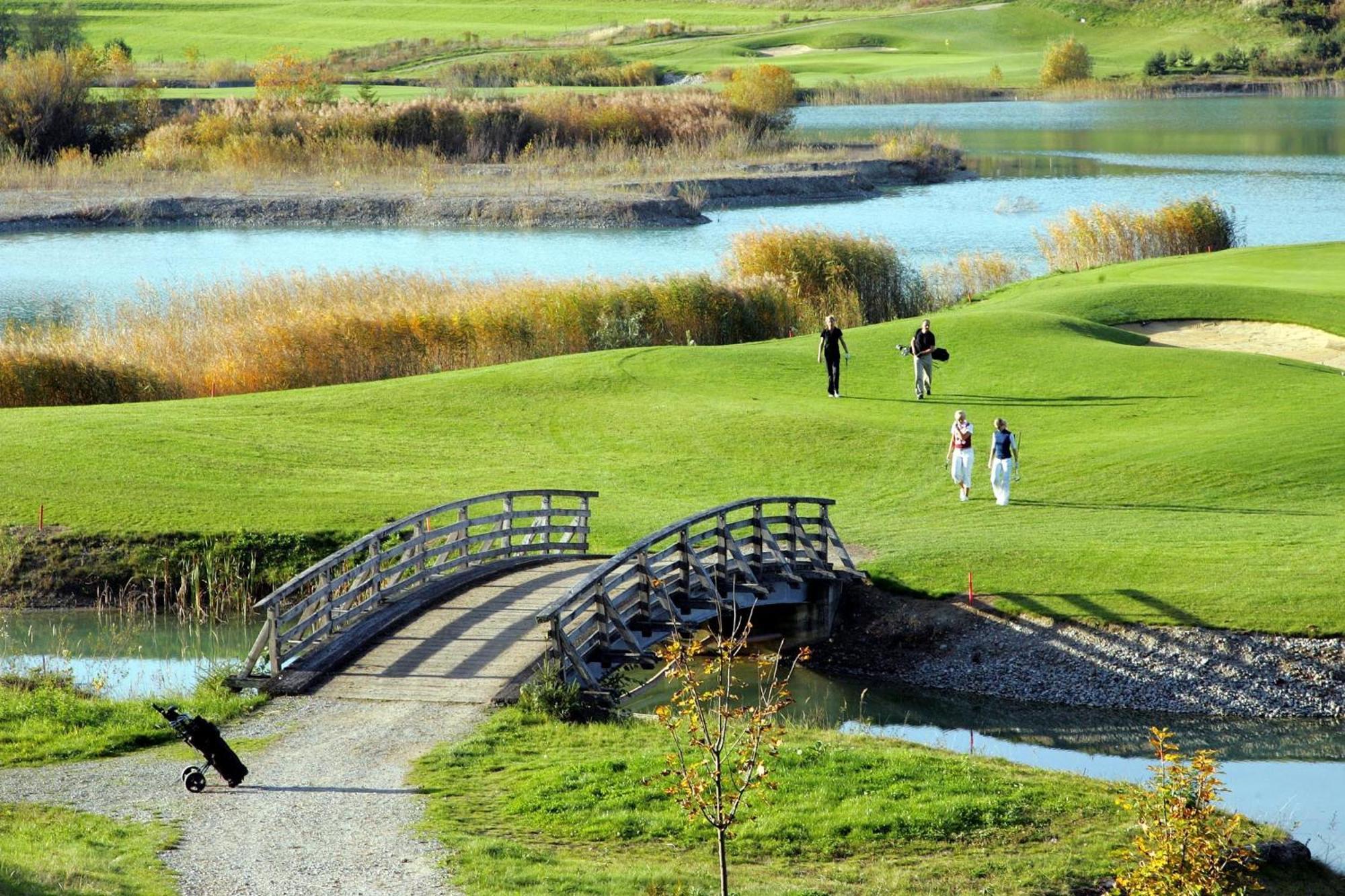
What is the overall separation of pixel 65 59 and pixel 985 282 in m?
60.4

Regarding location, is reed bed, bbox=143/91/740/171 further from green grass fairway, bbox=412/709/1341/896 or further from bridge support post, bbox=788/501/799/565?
green grass fairway, bbox=412/709/1341/896

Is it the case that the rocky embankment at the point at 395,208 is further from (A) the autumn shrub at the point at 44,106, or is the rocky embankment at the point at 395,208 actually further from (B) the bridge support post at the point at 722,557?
(B) the bridge support post at the point at 722,557

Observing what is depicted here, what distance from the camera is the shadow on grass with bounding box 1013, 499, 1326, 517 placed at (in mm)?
29297

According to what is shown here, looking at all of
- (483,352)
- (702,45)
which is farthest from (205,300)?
(702,45)

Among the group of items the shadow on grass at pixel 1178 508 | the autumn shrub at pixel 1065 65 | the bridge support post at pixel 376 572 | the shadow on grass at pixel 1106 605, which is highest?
the autumn shrub at pixel 1065 65

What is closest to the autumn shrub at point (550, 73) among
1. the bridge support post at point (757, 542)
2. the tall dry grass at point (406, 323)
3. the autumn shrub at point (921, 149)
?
the autumn shrub at point (921, 149)

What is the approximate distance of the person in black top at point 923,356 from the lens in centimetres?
3656

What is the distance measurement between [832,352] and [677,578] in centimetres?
1364

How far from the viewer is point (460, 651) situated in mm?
21781

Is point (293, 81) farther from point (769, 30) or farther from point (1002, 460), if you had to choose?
point (1002, 460)

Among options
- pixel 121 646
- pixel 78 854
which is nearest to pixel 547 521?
pixel 121 646

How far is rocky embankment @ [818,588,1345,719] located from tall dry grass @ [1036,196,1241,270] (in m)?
36.7

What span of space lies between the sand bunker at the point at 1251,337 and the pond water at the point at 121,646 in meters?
28.2

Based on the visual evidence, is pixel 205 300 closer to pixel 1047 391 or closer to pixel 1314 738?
pixel 1047 391
